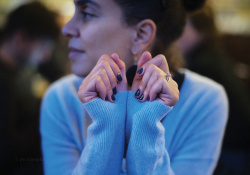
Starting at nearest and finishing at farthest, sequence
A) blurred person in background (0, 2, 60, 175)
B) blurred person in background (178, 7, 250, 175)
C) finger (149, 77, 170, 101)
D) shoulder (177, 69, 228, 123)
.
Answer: finger (149, 77, 170, 101) → shoulder (177, 69, 228, 123) → blurred person in background (0, 2, 60, 175) → blurred person in background (178, 7, 250, 175)

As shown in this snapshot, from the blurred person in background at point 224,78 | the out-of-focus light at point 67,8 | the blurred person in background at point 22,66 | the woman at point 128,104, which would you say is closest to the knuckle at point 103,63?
the woman at point 128,104

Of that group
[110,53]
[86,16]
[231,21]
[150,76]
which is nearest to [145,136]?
[150,76]

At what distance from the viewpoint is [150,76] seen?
0.43 m

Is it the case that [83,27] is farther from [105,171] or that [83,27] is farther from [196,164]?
[196,164]

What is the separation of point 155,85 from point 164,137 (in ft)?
0.52

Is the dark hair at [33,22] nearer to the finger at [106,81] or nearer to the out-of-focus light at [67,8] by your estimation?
the out-of-focus light at [67,8]

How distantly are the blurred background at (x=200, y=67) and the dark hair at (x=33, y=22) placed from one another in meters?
0.02

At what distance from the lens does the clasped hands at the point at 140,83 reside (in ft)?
1.37

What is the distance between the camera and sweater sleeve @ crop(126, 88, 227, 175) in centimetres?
43

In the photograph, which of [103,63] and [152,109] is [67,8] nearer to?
[103,63]

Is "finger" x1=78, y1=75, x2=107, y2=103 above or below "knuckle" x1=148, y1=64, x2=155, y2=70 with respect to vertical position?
below

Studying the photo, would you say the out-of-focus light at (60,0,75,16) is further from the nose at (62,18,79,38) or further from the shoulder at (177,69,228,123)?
the shoulder at (177,69,228,123)

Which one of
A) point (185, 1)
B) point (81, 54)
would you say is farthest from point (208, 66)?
point (81, 54)

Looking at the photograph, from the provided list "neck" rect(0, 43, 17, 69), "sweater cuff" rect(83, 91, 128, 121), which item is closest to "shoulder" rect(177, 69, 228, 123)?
"sweater cuff" rect(83, 91, 128, 121)
